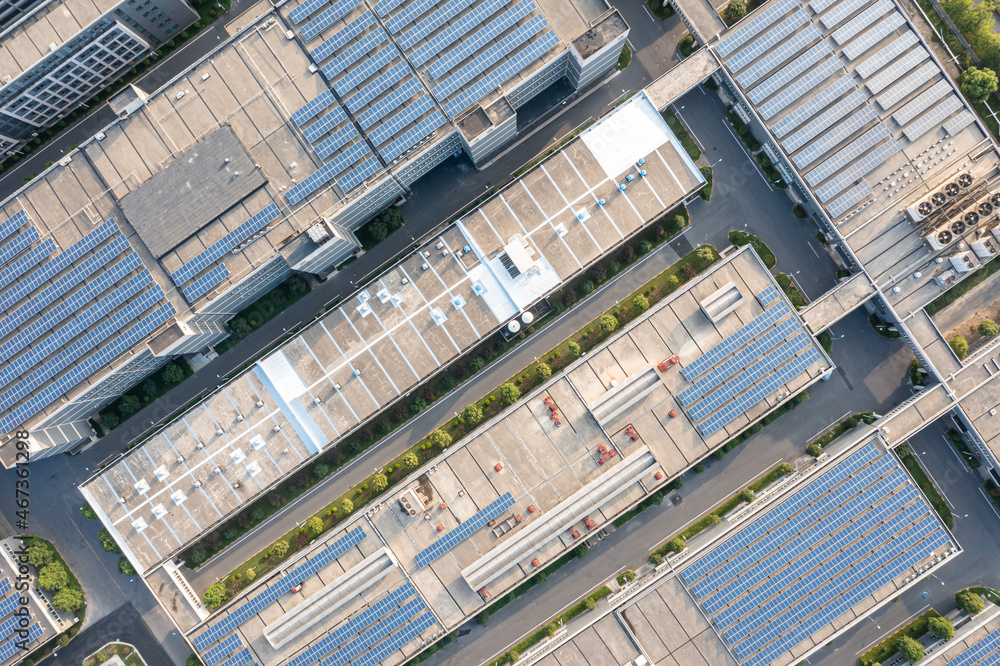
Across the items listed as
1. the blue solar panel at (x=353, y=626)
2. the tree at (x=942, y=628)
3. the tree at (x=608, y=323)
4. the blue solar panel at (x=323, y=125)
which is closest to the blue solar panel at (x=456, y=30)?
the blue solar panel at (x=323, y=125)

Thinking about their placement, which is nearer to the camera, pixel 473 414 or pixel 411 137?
pixel 411 137

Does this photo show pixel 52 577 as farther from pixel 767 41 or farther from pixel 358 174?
pixel 767 41

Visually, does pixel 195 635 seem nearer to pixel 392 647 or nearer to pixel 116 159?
pixel 392 647

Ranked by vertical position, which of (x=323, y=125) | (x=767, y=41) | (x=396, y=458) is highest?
(x=323, y=125)

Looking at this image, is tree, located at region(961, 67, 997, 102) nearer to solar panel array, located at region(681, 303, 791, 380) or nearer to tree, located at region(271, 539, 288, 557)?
solar panel array, located at region(681, 303, 791, 380)

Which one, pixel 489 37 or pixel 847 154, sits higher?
pixel 489 37

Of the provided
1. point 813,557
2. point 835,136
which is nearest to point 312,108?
point 835,136

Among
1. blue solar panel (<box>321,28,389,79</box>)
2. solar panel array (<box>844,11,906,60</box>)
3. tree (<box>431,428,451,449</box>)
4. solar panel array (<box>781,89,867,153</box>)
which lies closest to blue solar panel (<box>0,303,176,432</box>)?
blue solar panel (<box>321,28,389,79</box>)

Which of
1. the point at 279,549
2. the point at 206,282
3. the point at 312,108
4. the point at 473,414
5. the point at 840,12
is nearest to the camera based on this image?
the point at 312,108
